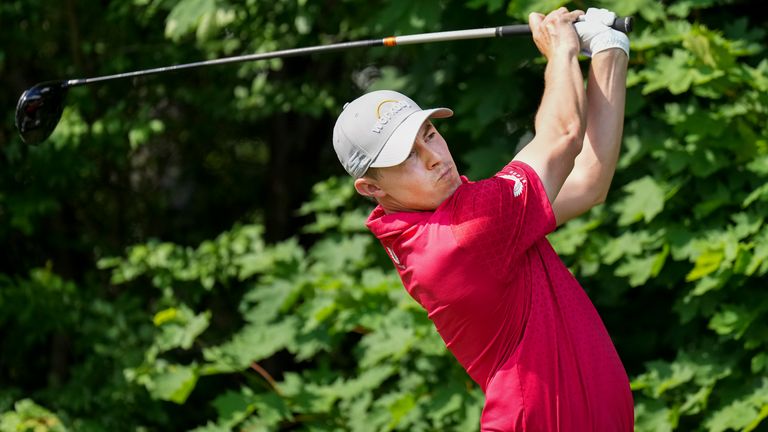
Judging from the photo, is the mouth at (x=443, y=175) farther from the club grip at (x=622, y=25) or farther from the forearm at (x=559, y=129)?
the club grip at (x=622, y=25)

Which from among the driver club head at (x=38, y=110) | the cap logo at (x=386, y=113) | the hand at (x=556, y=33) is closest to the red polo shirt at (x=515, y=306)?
the cap logo at (x=386, y=113)

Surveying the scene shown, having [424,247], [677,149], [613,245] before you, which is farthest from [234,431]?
[424,247]

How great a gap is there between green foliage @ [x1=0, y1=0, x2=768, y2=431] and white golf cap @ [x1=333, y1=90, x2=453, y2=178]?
1746mm

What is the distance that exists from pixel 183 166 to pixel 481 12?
3.19m

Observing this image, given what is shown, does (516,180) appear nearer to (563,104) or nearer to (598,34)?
(563,104)

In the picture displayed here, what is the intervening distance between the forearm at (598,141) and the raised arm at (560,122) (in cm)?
9

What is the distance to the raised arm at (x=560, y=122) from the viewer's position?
2.66 meters

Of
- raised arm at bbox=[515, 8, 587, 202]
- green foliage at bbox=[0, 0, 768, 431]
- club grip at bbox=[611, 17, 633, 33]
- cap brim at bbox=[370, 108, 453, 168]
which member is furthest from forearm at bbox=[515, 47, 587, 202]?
green foliage at bbox=[0, 0, 768, 431]

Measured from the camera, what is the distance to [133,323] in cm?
586

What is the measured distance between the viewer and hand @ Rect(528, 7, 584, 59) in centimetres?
278

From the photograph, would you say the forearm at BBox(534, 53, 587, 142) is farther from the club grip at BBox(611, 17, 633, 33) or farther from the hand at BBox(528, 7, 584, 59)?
the club grip at BBox(611, 17, 633, 33)

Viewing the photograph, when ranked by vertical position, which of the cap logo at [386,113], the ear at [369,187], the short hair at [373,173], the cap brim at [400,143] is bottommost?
the ear at [369,187]

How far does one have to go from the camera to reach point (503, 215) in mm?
2570

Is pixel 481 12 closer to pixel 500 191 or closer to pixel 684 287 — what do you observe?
pixel 684 287
